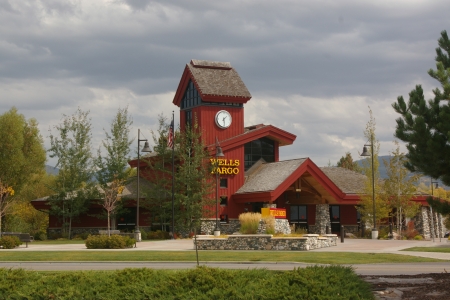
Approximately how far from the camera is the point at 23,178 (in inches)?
2280

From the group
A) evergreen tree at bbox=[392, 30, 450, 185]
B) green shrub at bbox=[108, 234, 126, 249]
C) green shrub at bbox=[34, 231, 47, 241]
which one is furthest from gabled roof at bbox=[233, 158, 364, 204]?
evergreen tree at bbox=[392, 30, 450, 185]

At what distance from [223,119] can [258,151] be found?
180 inches

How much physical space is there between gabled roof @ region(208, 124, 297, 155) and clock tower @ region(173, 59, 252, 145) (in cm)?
157

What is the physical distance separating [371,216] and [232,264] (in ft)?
85.3

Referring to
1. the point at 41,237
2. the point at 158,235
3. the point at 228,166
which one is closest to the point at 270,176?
the point at 228,166

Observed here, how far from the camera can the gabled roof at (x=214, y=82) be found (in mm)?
52406

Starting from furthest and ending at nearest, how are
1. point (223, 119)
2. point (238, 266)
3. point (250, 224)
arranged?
point (223, 119), point (250, 224), point (238, 266)

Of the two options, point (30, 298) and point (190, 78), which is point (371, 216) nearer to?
point (190, 78)

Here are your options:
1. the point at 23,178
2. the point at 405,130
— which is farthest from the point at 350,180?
the point at 405,130

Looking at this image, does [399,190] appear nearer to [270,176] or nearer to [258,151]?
[270,176]

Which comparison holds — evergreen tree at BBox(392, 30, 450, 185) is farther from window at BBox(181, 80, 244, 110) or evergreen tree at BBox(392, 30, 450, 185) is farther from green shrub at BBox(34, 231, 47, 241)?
green shrub at BBox(34, 231, 47, 241)

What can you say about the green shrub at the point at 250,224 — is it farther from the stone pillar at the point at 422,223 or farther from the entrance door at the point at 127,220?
the entrance door at the point at 127,220

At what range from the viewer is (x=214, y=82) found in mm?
53656

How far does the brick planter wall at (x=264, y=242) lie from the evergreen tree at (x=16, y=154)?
24.0 m
